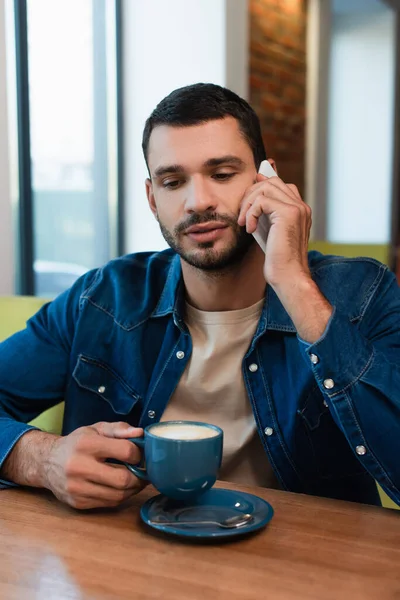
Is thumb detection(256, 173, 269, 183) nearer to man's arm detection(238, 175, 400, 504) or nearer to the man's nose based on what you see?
the man's nose

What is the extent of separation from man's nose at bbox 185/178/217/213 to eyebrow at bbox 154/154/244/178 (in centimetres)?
4

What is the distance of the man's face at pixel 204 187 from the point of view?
142 cm

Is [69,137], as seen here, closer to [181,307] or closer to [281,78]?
[281,78]

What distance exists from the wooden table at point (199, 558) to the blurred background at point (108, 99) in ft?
4.82

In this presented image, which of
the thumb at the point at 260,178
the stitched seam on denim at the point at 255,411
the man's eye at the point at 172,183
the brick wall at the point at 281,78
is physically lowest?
the stitched seam on denim at the point at 255,411

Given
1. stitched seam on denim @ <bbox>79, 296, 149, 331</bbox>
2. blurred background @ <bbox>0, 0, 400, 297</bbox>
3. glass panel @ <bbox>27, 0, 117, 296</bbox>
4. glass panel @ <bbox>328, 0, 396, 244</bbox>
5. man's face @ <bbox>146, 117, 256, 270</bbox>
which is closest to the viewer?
man's face @ <bbox>146, 117, 256, 270</bbox>

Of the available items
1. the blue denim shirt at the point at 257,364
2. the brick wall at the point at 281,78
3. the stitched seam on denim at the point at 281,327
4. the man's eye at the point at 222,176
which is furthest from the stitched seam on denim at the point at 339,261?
the brick wall at the point at 281,78

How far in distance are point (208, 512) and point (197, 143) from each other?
734 mm

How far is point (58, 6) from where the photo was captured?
3277 mm

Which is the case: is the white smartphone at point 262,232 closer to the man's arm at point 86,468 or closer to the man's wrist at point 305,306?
the man's wrist at point 305,306

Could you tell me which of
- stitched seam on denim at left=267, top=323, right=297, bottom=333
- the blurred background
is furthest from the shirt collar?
the blurred background

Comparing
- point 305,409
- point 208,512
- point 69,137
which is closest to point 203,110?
point 305,409

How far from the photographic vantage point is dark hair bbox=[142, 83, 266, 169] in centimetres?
146

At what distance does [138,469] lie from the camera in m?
1.00
